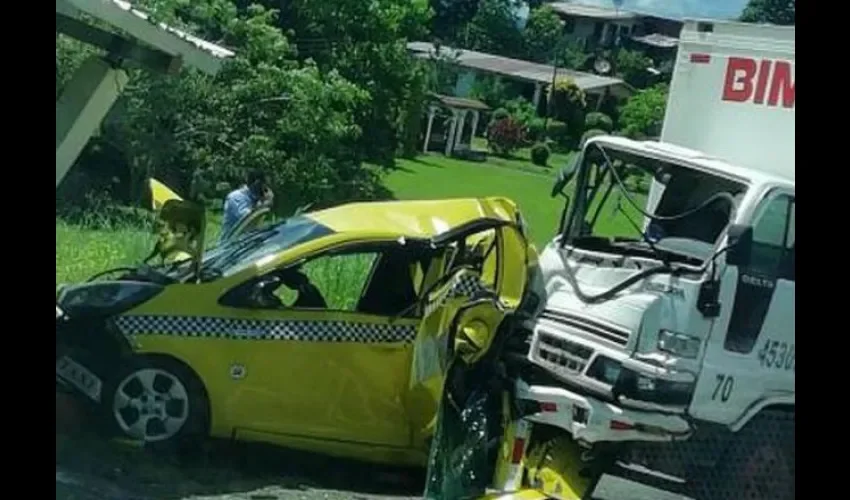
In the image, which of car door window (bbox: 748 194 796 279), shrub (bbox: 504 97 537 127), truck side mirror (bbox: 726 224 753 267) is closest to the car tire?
truck side mirror (bbox: 726 224 753 267)

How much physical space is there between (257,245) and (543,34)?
94.7 ft

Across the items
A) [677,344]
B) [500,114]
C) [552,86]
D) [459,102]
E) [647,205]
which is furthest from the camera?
[500,114]

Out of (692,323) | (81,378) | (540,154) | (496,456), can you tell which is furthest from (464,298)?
(540,154)

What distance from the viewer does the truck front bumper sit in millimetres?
7691

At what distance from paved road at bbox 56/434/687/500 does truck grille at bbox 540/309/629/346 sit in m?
0.98

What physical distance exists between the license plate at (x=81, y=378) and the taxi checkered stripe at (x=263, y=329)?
0.31 metres

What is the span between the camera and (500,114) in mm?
34375

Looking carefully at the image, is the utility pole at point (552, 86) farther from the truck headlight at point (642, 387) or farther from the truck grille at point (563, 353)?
the truck headlight at point (642, 387)

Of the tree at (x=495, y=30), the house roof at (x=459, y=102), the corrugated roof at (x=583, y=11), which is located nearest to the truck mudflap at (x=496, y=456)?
the house roof at (x=459, y=102)

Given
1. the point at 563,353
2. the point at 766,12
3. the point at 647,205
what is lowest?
the point at 563,353

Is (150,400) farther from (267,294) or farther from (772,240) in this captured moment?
(772,240)

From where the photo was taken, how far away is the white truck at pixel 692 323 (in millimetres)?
7742

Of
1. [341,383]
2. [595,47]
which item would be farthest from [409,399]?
[595,47]
